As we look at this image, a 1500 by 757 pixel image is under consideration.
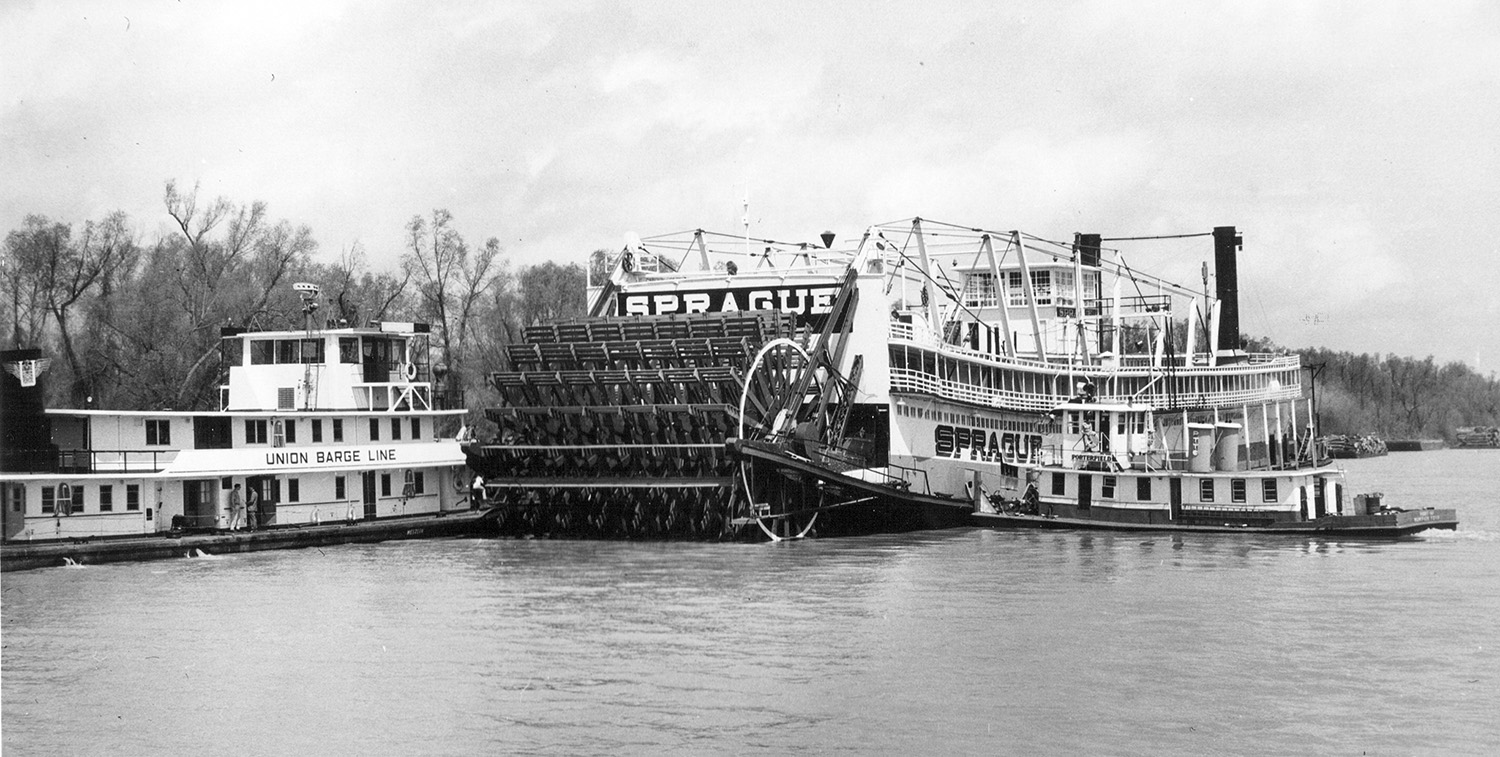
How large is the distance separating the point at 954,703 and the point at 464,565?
44.3 feet

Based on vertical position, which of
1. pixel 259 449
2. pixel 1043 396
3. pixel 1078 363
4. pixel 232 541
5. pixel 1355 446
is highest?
pixel 1078 363

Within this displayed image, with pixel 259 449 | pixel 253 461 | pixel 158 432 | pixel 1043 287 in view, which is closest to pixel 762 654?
pixel 253 461

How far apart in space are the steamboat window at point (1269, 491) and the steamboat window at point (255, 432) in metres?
20.3

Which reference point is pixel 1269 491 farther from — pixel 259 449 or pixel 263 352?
pixel 263 352

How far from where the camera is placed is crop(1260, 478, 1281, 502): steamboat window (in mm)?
34406

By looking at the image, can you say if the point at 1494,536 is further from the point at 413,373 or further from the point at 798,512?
the point at 413,373

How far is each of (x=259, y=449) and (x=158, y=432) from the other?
1.90 m

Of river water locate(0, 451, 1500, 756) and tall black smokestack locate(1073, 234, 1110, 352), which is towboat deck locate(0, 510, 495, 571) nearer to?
river water locate(0, 451, 1500, 756)

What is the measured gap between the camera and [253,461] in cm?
3133

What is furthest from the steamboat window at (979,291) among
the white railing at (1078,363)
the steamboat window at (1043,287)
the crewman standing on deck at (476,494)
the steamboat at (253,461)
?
the steamboat at (253,461)

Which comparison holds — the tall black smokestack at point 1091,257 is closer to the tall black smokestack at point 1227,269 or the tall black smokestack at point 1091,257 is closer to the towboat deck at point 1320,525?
the tall black smokestack at point 1227,269

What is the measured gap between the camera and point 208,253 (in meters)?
48.8

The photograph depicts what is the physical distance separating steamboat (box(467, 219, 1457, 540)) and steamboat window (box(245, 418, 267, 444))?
455cm

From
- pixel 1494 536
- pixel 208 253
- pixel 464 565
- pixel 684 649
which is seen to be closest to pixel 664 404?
pixel 464 565
